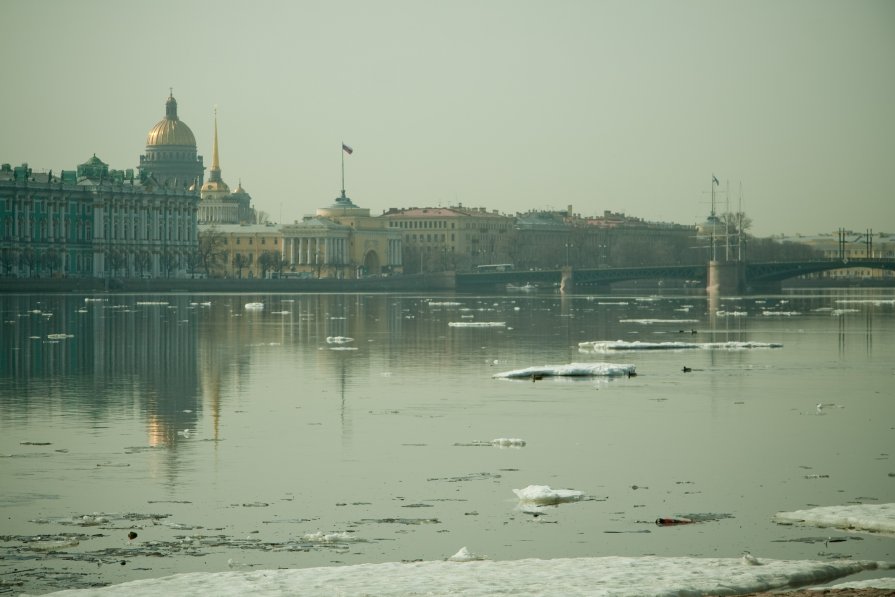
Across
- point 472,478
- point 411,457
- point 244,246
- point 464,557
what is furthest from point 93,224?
point 464,557

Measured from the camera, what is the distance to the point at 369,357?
3275 cm

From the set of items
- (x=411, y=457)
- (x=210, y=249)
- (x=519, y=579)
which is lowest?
(x=519, y=579)

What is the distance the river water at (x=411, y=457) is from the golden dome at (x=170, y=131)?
16282cm

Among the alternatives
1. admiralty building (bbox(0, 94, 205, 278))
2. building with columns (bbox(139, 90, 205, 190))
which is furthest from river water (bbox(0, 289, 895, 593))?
building with columns (bbox(139, 90, 205, 190))

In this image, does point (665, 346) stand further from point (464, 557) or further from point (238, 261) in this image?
point (238, 261)

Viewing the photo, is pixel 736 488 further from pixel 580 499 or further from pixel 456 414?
pixel 456 414

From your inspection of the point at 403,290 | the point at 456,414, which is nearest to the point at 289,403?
the point at 456,414

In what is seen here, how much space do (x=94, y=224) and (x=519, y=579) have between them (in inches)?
5004

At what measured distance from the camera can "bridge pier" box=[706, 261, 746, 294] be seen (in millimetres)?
110125

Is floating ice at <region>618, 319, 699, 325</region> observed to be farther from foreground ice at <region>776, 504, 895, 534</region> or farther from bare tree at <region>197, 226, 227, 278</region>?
bare tree at <region>197, 226, 227, 278</region>

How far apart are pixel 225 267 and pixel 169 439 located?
5827 inches

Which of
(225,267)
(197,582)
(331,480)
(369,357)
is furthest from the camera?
(225,267)

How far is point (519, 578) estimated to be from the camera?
36.8 ft

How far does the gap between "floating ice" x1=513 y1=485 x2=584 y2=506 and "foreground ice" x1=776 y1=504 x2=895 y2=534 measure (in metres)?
1.83
